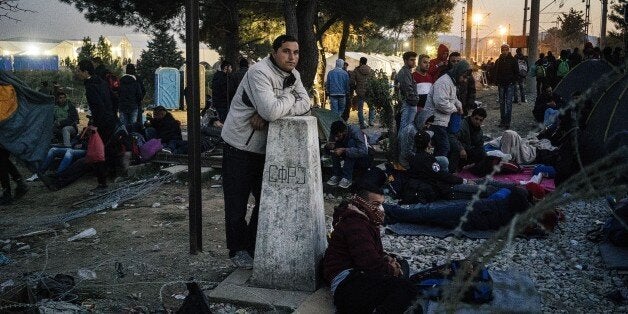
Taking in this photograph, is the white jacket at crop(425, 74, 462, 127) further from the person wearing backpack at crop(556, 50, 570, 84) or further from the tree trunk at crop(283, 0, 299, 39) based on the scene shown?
the person wearing backpack at crop(556, 50, 570, 84)

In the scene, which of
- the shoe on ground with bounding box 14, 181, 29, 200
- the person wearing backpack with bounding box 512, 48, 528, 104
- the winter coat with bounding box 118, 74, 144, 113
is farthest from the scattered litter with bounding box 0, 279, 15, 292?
the person wearing backpack with bounding box 512, 48, 528, 104

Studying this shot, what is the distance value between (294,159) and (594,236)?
3.68m

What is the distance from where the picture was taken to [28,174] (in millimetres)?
10742

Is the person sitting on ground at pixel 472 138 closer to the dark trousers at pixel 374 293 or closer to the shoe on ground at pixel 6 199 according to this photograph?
the dark trousers at pixel 374 293

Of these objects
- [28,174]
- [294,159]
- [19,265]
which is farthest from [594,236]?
[28,174]

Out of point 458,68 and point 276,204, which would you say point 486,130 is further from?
point 276,204

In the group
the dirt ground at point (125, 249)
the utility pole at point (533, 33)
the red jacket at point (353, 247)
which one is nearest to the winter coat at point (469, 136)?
the dirt ground at point (125, 249)

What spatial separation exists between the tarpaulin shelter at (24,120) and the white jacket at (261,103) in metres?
4.96

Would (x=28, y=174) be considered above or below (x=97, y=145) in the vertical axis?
below

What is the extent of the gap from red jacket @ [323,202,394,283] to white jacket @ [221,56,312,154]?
93 cm

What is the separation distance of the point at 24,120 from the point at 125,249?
3.84m

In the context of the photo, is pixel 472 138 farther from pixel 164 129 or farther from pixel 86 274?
pixel 86 274

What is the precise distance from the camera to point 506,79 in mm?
13914

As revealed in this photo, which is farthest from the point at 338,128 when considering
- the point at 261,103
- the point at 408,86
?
the point at 261,103
